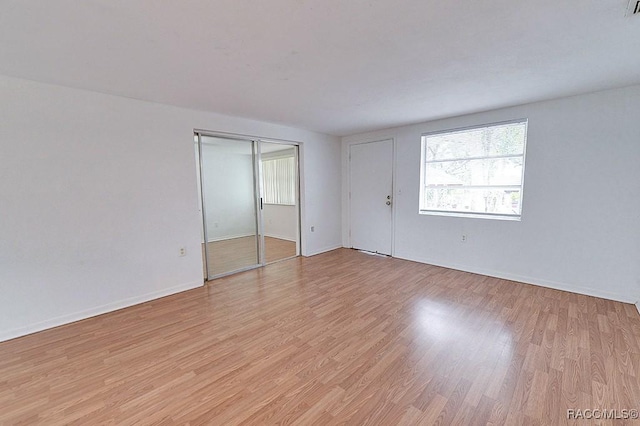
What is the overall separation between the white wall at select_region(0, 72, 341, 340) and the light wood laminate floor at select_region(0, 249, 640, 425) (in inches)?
11.7

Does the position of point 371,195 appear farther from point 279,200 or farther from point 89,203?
point 89,203

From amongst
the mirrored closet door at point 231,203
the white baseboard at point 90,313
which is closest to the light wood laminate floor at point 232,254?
the mirrored closet door at point 231,203

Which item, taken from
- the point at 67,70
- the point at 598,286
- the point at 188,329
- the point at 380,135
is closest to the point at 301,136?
the point at 380,135

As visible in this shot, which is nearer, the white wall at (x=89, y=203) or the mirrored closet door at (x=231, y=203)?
the white wall at (x=89, y=203)

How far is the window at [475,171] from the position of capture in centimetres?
362

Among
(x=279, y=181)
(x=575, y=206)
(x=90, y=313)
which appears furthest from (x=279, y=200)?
(x=575, y=206)

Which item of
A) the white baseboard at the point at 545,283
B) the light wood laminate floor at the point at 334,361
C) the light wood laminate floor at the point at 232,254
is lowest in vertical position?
the light wood laminate floor at the point at 334,361

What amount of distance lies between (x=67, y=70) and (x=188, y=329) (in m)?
2.49

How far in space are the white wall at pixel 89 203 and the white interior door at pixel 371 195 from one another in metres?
2.66

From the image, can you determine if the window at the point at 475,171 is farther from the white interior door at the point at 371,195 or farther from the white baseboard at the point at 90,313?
the white baseboard at the point at 90,313

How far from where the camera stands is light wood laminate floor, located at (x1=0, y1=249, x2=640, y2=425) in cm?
160

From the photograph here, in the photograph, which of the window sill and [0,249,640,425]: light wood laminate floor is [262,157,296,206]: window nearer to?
the window sill

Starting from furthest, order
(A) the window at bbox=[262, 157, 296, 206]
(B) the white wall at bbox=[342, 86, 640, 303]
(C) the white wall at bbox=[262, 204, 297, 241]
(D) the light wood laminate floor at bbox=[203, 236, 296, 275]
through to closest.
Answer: (C) the white wall at bbox=[262, 204, 297, 241], (A) the window at bbox=[262, 157, 296, 206], (D) the light wood laminate floor at bbox=[203, 236, 296, 275], (B) the white wall at bbox=[342, 86, 640, 303]

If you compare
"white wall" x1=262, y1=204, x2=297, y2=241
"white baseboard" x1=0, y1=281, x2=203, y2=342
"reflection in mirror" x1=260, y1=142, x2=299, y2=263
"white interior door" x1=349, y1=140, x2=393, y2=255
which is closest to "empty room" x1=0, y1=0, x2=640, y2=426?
"white baseboard" x1=0, y1=281, x2=203, y2=342
